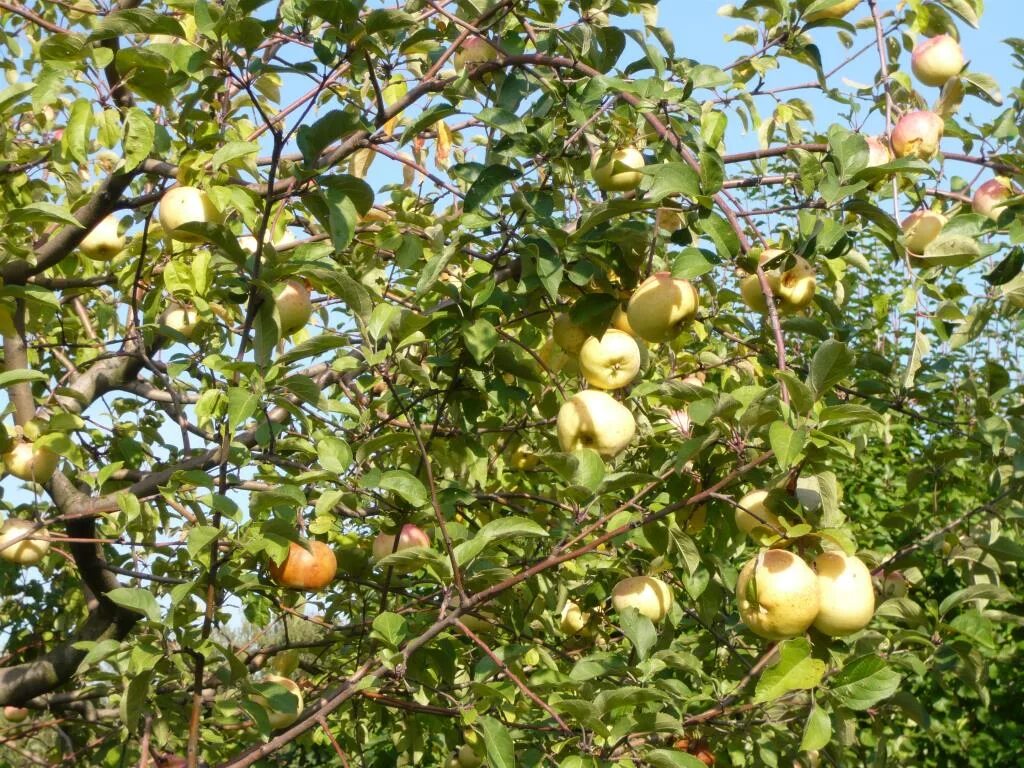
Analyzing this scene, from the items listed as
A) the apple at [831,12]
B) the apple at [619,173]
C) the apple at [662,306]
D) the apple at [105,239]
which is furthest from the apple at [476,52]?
the apple at [105,239]

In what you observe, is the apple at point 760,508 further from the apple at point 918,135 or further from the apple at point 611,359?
the apple at point 918,135

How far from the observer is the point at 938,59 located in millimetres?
2453

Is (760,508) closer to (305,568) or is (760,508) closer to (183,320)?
(305,568)

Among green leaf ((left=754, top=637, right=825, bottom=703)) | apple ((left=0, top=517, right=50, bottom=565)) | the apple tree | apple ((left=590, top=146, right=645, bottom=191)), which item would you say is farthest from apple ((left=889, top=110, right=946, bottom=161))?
apple ((left=0, top=517, right=50, bottom=565))

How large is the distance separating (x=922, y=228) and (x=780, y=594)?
113 centimetres

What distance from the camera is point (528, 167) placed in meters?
1.97

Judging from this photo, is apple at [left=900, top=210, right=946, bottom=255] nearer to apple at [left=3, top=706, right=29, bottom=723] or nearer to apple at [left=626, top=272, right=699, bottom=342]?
apple at [left=626, top=272, right=699, bottom=342]

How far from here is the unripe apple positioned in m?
1.91

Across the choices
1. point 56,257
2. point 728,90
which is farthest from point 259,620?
point 728,90

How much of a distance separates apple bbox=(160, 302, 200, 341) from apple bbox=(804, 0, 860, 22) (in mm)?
1505

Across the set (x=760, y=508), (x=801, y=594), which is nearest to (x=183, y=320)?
(x=760, y=508)

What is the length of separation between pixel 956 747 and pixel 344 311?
374 centimetres

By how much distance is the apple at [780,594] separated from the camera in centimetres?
138

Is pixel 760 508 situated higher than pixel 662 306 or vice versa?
pixel 662 306
